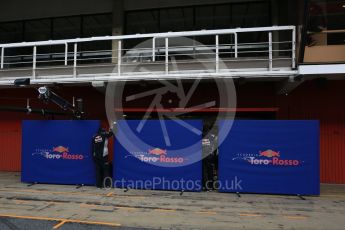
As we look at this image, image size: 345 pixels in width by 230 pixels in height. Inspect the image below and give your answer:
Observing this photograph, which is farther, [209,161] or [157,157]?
[157,157]

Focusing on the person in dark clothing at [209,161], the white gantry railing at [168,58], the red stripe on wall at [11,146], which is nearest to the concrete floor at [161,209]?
the person in dark clothing at [209,161]

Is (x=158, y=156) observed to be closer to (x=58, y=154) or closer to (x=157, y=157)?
(x=157, y=157)

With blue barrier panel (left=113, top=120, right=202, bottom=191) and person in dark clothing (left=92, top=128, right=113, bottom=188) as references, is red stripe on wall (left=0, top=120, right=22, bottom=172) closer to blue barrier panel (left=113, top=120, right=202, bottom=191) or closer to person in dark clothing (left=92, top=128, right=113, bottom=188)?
person in dark clothing (left=92, top=128, right=113, bottom=188)

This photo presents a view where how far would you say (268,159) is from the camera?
10.9 meters

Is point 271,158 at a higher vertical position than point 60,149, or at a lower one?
Result: lower

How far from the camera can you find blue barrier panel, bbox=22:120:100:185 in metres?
12.0

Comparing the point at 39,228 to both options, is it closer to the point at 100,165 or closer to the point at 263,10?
the point at 100,165

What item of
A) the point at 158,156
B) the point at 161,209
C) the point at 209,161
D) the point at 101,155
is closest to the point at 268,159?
the point at 209,161

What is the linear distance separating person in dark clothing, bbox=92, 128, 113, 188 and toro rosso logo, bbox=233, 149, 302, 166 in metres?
4.26

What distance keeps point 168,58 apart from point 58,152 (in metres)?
5.47

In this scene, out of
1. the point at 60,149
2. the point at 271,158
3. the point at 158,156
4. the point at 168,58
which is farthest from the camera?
the point at 168,58

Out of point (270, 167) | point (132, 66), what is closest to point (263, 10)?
point (132, 66)

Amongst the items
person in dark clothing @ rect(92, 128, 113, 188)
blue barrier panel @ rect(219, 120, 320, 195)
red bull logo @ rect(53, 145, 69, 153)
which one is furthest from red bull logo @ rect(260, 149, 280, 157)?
red bull logo @ rect(53, 145, 69, 153)

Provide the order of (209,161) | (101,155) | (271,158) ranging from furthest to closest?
(101,155) → (209,161) → (271,158)
